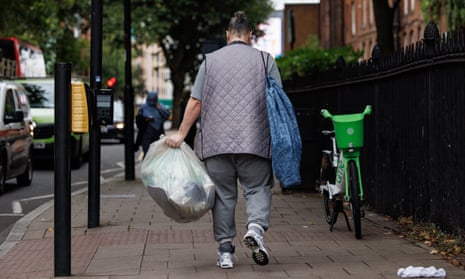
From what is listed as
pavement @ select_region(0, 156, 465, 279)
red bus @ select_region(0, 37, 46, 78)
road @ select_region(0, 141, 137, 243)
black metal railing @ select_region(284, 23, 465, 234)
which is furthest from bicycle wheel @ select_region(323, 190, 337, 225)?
red bus @ select_region(0, 37, 46, 78)

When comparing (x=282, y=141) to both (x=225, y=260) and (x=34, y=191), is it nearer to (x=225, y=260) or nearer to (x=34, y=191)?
(x=225, y=260)

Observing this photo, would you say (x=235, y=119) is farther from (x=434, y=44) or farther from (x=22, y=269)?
(x=434, y=44)

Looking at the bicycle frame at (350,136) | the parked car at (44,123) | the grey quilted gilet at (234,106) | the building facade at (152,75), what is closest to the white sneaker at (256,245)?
the grey quilted gilet at (234,106)

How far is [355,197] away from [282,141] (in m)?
2.04

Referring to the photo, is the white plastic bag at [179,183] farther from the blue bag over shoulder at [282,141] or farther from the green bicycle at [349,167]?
the green bicycle at [349,167]

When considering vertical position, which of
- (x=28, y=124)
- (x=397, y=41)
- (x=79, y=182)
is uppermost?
(x=397, y=41)

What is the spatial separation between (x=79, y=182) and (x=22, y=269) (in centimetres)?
1111

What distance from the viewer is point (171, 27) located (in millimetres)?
52000

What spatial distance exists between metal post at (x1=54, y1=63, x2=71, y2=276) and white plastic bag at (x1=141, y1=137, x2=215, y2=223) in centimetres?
62

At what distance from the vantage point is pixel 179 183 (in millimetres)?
6918

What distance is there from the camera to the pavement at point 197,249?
7043 millimetres

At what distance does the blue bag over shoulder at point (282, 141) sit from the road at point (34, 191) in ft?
12.6

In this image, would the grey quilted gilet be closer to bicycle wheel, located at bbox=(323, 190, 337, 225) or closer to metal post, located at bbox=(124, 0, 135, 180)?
bicycle wheel, located at bbox=(323, 190, 337, 225)

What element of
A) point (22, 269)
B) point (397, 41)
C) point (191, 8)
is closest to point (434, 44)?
point (22, 269)
